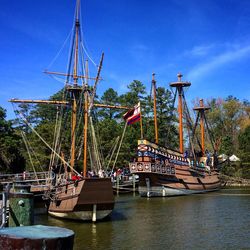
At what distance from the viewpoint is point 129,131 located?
53969 millimetres

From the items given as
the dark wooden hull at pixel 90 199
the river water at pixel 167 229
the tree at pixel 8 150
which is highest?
the tree at pixel 8 150

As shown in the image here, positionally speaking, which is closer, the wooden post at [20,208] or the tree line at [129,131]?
the wooden post at [20,208]

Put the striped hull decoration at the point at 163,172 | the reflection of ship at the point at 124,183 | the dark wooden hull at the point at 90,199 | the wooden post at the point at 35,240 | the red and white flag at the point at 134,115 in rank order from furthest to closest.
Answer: the reflection of ship at the point at 124,183
the striped hull decoration at the point at 163,172
the red and white flag at the point at 134,115
the dark wooden hull at the point at 90,199
the wooden post at the point at 35,240

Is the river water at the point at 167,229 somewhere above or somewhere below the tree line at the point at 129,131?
below

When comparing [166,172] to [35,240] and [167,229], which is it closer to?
[167,229]

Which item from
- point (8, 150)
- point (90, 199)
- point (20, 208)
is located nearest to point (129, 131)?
point (8, 150)

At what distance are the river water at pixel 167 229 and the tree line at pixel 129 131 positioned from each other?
13.2 meters

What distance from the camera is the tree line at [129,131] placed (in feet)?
141

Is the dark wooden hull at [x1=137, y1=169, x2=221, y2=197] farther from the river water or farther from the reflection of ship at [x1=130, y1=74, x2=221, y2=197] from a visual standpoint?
the river water

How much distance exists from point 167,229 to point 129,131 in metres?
36.4

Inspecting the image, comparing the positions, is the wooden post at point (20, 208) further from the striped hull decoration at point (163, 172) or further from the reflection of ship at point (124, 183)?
the reflection of ship at point (124, 183)

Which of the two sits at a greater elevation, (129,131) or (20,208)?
(129,131)

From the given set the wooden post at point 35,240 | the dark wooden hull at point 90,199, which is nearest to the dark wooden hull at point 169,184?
the dark wooden hull at point 90,199

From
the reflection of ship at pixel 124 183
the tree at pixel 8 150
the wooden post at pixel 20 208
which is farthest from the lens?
the reflection of ship at pixel 124 183
